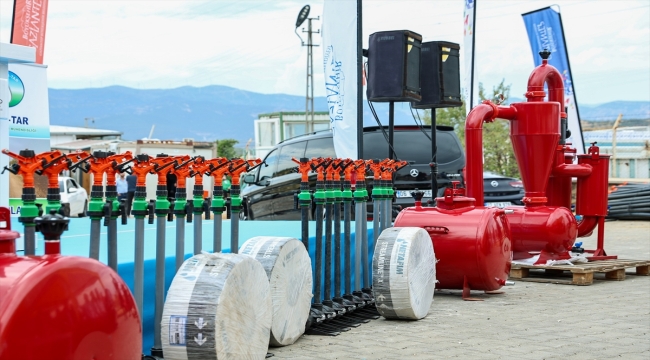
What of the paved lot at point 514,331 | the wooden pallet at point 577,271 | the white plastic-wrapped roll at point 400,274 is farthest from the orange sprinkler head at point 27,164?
the wooden pallet at point 577,271

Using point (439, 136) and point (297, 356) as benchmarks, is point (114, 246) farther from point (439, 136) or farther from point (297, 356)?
point (439, 136)

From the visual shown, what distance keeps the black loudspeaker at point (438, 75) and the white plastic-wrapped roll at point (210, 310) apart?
6882 millimetres

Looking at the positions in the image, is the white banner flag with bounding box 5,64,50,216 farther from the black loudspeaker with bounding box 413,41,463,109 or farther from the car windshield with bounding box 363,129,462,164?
the car windshield with bounding box 363,129,462,164

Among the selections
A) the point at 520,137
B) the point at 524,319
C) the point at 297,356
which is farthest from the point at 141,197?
the point at 520,137

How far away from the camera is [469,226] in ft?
25.8

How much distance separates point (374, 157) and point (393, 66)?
220 cm

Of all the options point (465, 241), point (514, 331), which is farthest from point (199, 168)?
point (465, 241)

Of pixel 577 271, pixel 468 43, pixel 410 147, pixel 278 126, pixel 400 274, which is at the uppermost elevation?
pixel 278 126

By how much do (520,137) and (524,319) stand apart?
3530 millimetres

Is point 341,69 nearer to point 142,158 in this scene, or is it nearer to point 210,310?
point 142,158

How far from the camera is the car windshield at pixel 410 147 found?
12195 millimetres

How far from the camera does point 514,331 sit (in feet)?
21.5

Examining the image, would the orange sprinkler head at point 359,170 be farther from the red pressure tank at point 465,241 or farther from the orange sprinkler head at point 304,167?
the red pressure tank at point 465,241

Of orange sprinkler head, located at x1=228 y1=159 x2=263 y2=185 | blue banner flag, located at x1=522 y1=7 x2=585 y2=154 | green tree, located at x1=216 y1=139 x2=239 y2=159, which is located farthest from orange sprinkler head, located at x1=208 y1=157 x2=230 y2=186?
green tree, located at x1=216 y1=139 x2=239 y2=159
